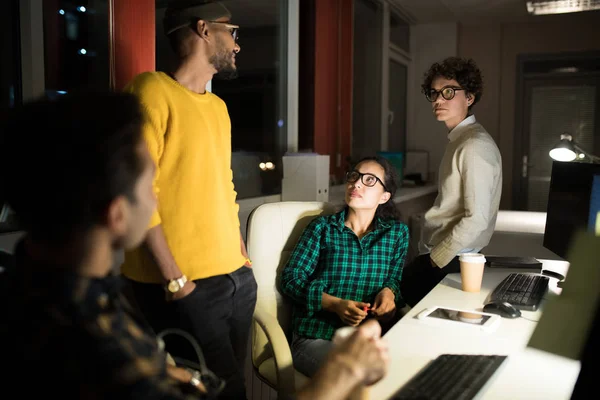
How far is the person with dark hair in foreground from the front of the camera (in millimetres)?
730

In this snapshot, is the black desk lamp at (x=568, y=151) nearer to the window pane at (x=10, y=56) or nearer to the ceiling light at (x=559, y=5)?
the window pane at (x=10, y=56)

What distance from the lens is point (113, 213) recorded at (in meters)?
0.85

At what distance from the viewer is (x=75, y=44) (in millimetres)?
1961

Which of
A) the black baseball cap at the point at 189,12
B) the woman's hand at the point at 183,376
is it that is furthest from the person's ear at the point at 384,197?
the woman's hand at the point at 183,376

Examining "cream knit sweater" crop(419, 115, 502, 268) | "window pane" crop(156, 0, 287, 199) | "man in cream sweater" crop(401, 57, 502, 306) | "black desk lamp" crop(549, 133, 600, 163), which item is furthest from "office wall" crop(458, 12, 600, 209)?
"cream knit sweater" crop(419, 115, 502, 268)

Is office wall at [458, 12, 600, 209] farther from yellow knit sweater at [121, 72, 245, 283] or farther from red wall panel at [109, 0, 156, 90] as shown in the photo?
yellow knit sweater at [121, 72, 245, 283]

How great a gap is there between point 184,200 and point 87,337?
876 millimetres

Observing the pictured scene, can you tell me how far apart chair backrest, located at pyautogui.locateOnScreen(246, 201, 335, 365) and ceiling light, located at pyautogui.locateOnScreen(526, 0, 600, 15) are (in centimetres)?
433

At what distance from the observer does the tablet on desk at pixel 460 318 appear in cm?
158

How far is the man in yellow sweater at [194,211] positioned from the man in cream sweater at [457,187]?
954 mm

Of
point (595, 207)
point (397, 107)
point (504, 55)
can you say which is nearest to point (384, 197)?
point (595, 207)

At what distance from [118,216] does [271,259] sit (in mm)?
1410

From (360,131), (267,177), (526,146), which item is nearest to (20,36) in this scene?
(267,177)

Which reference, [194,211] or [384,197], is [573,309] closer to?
[384,197]
